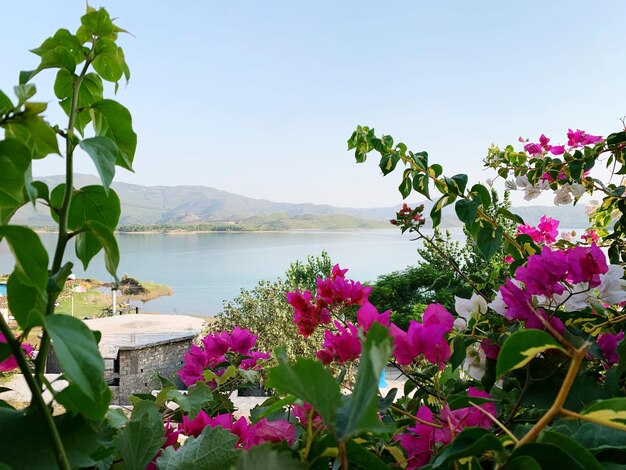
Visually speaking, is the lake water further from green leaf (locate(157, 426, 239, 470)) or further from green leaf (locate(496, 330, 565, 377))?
green leaf (locate(496, 330, 565, 377))

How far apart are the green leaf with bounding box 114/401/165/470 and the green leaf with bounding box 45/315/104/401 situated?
0.25 ft

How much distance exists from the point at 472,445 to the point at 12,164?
189 millimetres

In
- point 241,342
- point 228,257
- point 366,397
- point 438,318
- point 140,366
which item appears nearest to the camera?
point 366,397

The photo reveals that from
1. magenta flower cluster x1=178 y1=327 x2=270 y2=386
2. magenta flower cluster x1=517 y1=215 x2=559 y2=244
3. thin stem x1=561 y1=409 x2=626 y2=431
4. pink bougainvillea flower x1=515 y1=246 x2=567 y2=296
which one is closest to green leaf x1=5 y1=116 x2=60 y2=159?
thin stem x1=561 y1=409 x2=626 y2=431

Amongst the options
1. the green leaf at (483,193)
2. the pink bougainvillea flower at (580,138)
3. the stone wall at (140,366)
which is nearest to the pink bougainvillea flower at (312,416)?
the green leaf at (483,193)

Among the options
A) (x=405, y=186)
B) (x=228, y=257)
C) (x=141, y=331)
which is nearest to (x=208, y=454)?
(x=405, y=186)

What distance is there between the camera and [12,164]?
18 cm

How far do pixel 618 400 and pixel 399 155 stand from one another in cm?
76

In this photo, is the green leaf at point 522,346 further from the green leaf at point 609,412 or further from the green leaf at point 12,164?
the green leaf at point 12,164

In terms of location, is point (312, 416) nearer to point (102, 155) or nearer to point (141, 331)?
point (102, 155)

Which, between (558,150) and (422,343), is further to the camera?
(558,150)

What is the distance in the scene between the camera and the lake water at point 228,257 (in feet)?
85.6

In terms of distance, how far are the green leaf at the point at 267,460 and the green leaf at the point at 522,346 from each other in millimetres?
79

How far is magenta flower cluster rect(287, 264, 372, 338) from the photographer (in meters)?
0.53
